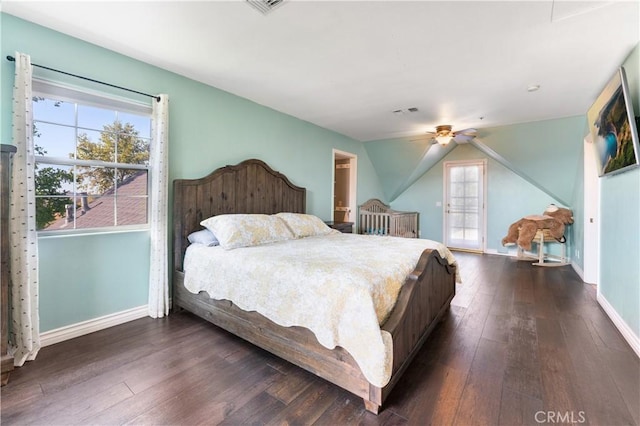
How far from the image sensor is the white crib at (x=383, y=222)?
5551 mm

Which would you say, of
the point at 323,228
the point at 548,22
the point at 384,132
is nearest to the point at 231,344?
the point at 323,228

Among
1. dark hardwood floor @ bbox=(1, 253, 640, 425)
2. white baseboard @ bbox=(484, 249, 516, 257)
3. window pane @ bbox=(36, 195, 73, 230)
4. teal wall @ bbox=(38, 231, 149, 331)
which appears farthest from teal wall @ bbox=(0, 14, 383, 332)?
white baseboard @ bbox=(484, 249, 516, 257)

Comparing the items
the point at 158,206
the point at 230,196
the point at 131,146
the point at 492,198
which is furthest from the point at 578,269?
the point at 131,146

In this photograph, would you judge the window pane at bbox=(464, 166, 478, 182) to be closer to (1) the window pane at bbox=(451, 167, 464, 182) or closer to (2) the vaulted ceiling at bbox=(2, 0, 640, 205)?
(1) the window pane at bbox=(451, 167, 464, 182)

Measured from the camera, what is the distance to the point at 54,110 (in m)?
2.28

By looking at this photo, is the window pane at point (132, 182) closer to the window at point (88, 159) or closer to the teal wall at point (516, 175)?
the window at point (88, 159)

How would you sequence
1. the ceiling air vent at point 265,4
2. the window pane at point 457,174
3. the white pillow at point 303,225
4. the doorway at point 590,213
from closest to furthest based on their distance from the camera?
the ceiling air vent at point 265,4
the white pillow at point 303,225
the doorway at point 590,213
the window pane at point 457,174

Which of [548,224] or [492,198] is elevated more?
[492,198]

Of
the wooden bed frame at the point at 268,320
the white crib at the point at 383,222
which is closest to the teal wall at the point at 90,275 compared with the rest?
the wooden bed frame at the point at 268,320

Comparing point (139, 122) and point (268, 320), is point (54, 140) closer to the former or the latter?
point (139, 122)

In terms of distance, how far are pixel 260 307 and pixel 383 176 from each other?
5236 millimetres

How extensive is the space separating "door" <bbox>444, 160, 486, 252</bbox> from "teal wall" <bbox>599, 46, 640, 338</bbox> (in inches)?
126

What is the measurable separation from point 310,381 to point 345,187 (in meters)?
4.59

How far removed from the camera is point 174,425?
144 centimetres
